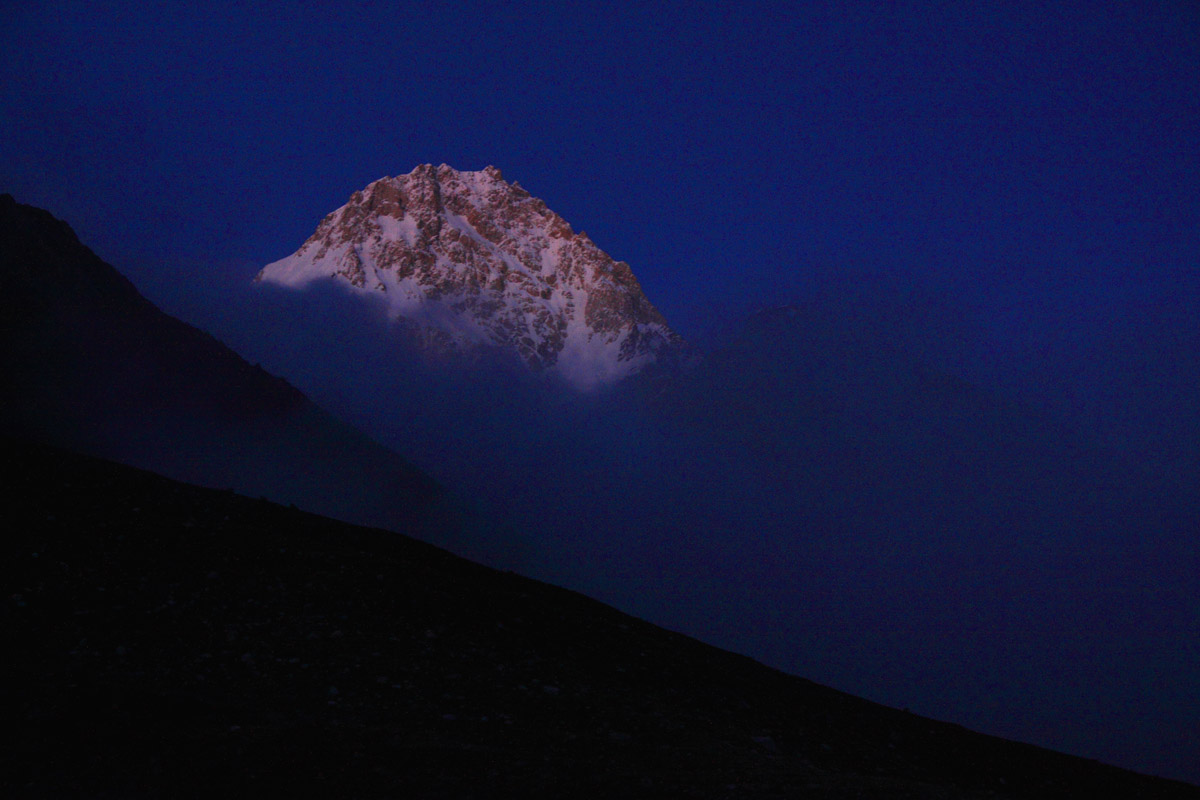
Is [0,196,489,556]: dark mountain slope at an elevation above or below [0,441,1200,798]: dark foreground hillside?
above

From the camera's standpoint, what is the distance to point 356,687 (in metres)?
13.0

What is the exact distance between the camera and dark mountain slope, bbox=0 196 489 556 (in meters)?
59.0

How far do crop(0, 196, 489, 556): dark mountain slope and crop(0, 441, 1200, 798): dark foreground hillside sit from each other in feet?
140

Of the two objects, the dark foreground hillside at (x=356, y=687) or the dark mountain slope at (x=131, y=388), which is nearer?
the dark foreground hillside at (x=356, y=687)

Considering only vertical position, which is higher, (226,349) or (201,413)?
(226,349)

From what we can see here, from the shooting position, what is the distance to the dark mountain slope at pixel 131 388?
5900cm

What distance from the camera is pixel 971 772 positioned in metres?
16.6

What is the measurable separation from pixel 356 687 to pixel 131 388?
224ft

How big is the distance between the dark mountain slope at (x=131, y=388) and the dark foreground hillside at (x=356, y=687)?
42746 mm

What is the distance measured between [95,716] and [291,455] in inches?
3649

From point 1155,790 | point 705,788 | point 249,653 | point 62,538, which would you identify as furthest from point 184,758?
point 1155,790

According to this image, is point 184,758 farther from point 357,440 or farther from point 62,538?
point 357,440

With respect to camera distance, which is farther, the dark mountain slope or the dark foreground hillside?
the dark mountain slope

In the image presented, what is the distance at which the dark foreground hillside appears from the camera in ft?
33.1
